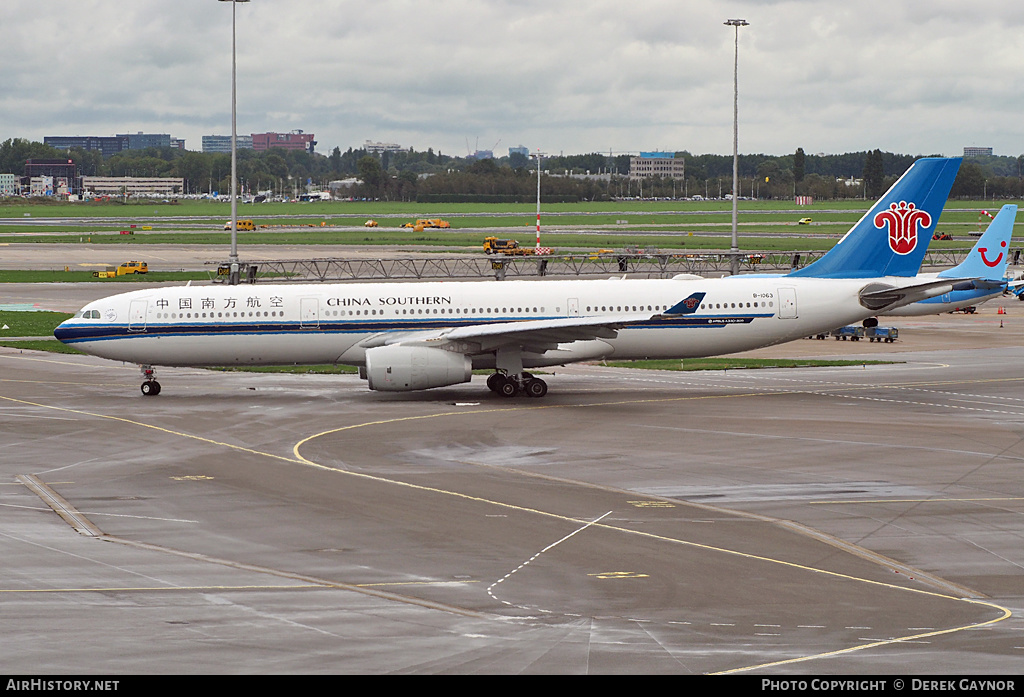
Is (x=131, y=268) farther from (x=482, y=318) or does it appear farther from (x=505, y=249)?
(x=482, y=318)

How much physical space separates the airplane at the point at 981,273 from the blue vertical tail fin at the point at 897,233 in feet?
40.4

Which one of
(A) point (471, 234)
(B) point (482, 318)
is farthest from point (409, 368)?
(A) point (471, 234)

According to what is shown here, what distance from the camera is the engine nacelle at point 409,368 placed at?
41469 millimetres

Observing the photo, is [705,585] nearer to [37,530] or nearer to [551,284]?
[37,530]

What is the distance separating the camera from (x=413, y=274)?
95.2m

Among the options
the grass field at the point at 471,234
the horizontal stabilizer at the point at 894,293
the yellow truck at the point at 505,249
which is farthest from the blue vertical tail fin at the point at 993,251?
the grass field at the point at 471,234

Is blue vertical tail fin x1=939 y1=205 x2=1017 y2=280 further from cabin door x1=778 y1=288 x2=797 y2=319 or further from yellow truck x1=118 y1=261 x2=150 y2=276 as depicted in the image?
yellow truck x1=118 y1=261 x2=150 y2=276

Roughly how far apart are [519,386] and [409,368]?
435 centimetres

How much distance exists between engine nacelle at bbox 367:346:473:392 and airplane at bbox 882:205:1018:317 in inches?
1114

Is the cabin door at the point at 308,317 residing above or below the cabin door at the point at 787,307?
below

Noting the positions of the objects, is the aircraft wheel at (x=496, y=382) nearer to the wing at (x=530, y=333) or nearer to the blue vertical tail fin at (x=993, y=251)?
the wing at (x=530, y=333)

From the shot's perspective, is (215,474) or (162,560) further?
(215,474)

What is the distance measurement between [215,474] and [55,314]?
148 ft

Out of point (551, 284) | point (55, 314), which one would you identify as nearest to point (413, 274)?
point (55, 314)
